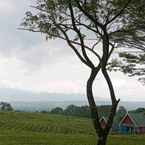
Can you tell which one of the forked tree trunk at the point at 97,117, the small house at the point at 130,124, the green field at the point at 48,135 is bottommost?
the small house at the point at 130,124

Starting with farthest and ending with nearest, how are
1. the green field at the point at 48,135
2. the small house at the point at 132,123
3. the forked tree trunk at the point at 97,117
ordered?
1. the small house at the point at 132,123
2. the green field at the point at 48,135
3. the forked tree trunk at the point at 97,117

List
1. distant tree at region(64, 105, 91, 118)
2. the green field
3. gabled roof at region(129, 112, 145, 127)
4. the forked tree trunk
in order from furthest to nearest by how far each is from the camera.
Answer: distant tree at region(64, 105, 91, 118) < gabled roof at region(129, 112, 145, 127) < the green field < the forked tree trunk

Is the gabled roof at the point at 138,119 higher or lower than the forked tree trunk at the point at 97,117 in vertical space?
lower

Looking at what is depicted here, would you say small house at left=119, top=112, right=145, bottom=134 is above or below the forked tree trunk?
below

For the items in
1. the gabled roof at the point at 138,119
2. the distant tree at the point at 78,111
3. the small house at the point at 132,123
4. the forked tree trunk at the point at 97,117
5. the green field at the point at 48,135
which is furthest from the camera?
the distant tree at the point at 78,111

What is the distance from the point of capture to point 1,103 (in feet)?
373

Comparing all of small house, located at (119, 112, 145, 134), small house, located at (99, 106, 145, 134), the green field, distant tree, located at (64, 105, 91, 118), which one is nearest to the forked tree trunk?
the green field

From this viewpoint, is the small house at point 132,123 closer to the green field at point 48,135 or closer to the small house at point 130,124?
the small house at point 130,124

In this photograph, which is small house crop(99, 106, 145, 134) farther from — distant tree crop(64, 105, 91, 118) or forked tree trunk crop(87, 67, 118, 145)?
forked tree trunk crop(87, 67, 118, 145)

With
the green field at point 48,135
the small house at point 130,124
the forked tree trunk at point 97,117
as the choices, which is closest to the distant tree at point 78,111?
the small house at point 130,124

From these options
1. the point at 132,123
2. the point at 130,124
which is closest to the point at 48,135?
the point at 132,123

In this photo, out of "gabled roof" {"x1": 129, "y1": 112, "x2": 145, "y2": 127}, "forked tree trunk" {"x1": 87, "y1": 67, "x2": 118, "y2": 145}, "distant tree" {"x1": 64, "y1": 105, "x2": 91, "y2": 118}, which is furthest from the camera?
"distant tree" {"x1": 64, "y1": 105, "x2": 91, "y2": 118}

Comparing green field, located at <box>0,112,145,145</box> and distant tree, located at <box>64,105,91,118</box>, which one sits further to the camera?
distant tree, located at <box>64,105,91,118</box>

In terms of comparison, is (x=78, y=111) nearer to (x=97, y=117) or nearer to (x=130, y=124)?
(x=130, y=124)
